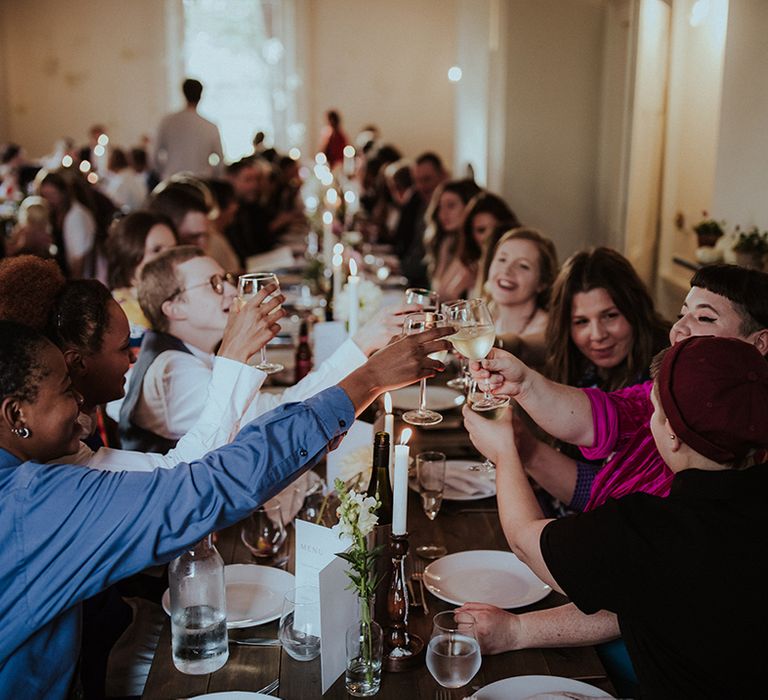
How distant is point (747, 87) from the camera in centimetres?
349

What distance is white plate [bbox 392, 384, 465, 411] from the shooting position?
299 cm

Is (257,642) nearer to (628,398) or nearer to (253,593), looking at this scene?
(253,593)

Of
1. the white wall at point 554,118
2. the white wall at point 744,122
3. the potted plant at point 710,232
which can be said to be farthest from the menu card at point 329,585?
the white wall at point 554,118

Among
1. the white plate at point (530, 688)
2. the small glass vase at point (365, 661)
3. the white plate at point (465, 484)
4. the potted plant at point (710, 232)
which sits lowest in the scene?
the white plate at point (465, 484)

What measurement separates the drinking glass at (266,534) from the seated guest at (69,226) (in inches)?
Result: 167

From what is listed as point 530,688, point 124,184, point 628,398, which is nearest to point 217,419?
point 530,688

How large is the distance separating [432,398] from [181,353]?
3.30ft

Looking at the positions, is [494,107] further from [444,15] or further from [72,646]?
[444,15]

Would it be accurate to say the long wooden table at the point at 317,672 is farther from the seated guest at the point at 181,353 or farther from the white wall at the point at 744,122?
the white wall at the point at 744,122

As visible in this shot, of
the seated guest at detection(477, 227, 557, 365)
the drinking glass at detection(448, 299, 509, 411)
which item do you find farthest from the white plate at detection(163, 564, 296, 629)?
the seated guest at detection(477, 227, 557, 365)

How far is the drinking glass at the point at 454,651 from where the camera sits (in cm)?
143

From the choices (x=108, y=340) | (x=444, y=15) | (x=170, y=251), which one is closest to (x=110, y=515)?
(x=108, y=340)

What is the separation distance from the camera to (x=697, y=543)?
1322 mm

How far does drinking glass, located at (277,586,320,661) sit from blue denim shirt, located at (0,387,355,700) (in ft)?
0.66
